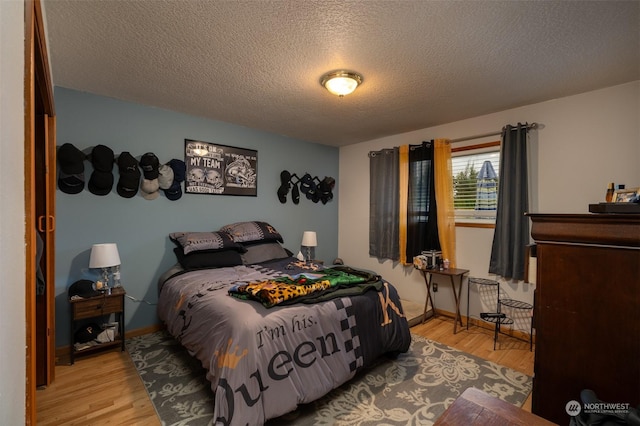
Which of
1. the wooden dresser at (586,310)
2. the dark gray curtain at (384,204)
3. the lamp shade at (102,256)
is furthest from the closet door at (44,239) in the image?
the dark gray curtain at (384,204)

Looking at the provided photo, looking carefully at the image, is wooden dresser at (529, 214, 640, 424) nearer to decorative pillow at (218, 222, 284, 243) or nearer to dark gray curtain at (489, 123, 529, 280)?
dark gray curtain at (489, 123, 529, 280)

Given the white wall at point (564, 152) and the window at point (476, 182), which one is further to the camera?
the window at point (476, 182)

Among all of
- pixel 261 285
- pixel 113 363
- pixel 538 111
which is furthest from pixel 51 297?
pixel 538 111

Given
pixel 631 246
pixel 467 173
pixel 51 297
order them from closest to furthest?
pixel 631 246
pixel 51 297
pixel 467 173

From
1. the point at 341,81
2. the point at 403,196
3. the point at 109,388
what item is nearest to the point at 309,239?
the point at 403,196

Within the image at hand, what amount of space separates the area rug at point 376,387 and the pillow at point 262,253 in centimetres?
109

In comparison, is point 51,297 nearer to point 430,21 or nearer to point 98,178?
point 98,178

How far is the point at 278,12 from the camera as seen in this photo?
1645 millimetres

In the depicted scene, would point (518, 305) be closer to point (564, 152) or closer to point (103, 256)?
point (564, 152)

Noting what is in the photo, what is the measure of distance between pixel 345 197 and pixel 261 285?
3.04m

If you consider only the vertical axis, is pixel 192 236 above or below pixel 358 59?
below

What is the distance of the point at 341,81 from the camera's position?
91.0 inches

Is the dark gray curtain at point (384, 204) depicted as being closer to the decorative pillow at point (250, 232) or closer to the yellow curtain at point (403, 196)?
the yellow curtain at point (403, 196)

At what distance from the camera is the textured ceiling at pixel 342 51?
163 centimetres
